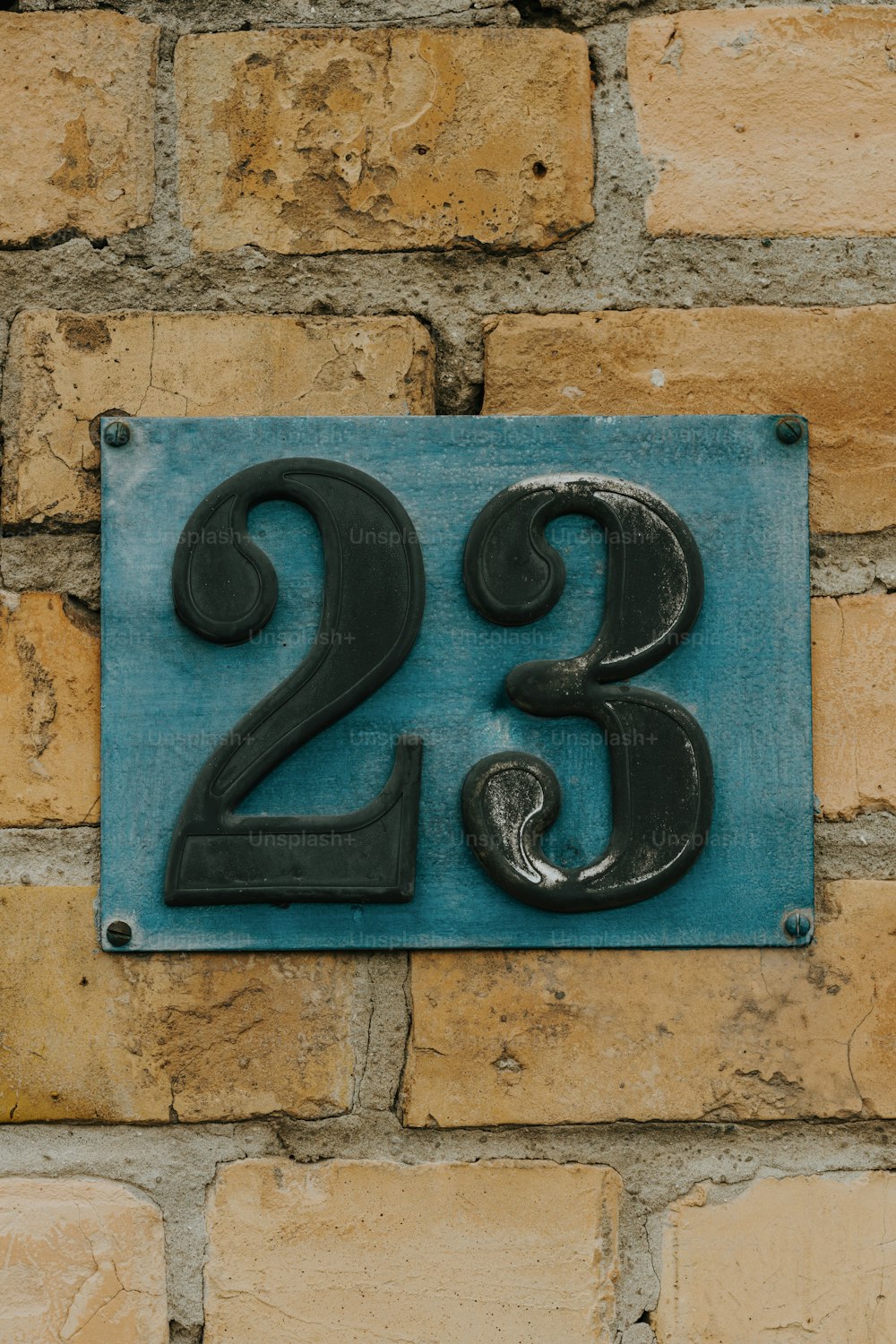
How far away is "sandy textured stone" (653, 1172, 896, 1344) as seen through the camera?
0.82 meters

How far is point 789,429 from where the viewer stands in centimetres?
85

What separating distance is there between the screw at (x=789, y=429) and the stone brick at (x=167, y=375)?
0.84 feet

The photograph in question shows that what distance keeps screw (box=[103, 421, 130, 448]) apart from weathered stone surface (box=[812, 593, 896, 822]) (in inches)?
20.0

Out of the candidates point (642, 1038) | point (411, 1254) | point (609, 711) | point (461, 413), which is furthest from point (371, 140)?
point (411, 1254)

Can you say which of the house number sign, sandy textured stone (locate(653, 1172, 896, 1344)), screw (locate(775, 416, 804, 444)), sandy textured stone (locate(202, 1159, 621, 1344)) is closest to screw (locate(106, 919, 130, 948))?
the house number sign

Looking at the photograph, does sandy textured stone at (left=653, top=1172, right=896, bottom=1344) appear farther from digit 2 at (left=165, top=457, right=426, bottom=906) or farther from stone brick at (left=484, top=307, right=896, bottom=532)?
stone brick at (left=484, top=307, right=896, bottom=532)

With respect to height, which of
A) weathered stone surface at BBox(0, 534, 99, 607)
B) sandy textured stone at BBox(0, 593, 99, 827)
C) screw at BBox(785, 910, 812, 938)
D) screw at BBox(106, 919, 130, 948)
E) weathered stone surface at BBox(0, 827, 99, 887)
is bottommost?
screw at BBox(106, 919, 130, 948)

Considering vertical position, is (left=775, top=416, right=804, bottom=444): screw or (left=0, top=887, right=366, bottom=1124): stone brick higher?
(left=775, top=416, right=804, bottom=444): screw

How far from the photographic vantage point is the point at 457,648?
33.0 inches

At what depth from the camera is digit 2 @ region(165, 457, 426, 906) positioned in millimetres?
819

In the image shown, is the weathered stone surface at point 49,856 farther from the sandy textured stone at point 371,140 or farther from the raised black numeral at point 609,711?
the sandy textured stone at point 371,140

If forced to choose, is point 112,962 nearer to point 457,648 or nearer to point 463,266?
point 457,648

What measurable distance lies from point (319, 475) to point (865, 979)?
20.6 inches

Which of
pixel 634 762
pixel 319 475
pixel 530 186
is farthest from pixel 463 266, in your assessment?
pixel 634 762
